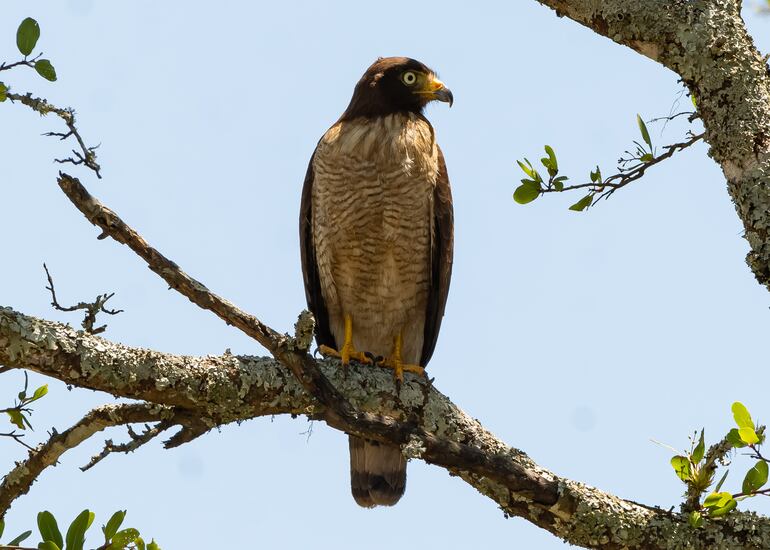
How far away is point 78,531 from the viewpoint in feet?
10.5

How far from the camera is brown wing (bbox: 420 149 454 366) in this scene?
5.67 meters

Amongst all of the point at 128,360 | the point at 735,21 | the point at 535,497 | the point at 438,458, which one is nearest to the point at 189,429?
the point at 128,360

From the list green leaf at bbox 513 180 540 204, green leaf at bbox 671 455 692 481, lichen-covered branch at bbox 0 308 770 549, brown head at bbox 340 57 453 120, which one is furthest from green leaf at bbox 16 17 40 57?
brown head at bbox 340 57 453 120

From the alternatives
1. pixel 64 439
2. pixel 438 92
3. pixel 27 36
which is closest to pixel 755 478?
pixel 64 439

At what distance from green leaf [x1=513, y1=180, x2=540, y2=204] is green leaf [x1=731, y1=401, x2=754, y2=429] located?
112 centimetres

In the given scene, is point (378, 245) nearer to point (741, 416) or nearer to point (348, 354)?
point (348, 354)

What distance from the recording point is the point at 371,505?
5.45 m

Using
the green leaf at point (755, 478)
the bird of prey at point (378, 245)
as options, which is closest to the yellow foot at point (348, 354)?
the bird of prey at point (378, 245)

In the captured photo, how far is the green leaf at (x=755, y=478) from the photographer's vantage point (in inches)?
126

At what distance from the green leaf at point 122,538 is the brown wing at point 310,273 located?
2.66m

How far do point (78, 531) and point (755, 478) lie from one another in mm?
2240

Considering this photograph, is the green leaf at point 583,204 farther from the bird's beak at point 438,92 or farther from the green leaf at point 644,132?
the bird's beak at point 438,92

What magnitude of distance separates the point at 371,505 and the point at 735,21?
323cm

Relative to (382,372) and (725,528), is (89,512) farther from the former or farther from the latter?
(725,528)
